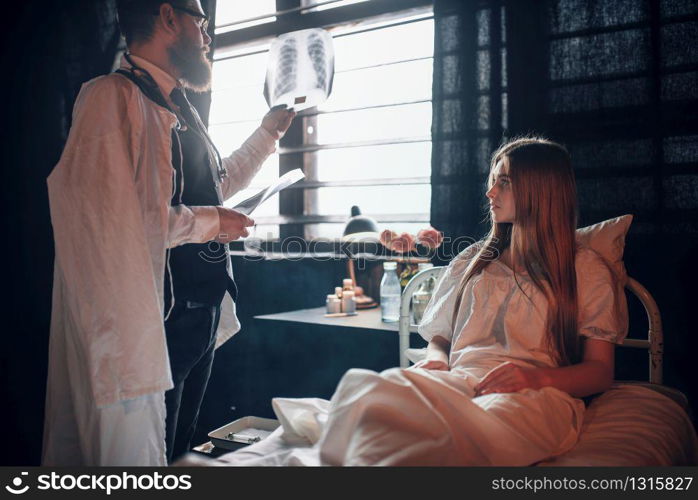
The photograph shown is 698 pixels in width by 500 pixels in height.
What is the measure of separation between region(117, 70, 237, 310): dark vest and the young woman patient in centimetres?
47

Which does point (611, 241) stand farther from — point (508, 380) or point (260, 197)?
point (260, 197)

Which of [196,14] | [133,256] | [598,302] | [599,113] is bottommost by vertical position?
[598,302]

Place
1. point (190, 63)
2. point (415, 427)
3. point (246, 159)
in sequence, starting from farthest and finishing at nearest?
point (246, 159)
point (190, 63)
point (415, 427)

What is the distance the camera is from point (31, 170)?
286 cm

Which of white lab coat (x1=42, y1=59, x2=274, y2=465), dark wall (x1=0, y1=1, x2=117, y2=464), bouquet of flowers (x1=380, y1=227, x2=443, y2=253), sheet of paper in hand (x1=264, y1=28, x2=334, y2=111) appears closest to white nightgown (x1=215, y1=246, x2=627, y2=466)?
white lab coat (x1=42, y1=59, x2=274, y2=465)

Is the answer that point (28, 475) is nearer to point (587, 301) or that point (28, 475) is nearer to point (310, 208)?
point (587, 301)

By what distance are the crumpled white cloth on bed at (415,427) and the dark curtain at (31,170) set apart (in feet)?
7.73

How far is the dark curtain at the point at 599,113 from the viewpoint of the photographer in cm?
180

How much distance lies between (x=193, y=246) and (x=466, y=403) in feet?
2.87

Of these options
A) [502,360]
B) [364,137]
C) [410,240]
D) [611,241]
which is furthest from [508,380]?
[364,137]

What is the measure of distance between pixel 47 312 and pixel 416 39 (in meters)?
2.40

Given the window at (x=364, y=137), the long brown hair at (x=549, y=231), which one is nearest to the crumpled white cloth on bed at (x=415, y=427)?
the long brown hair at (x=549, y=231)

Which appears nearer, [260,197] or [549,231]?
[549,231]

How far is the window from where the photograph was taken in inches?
99.4
